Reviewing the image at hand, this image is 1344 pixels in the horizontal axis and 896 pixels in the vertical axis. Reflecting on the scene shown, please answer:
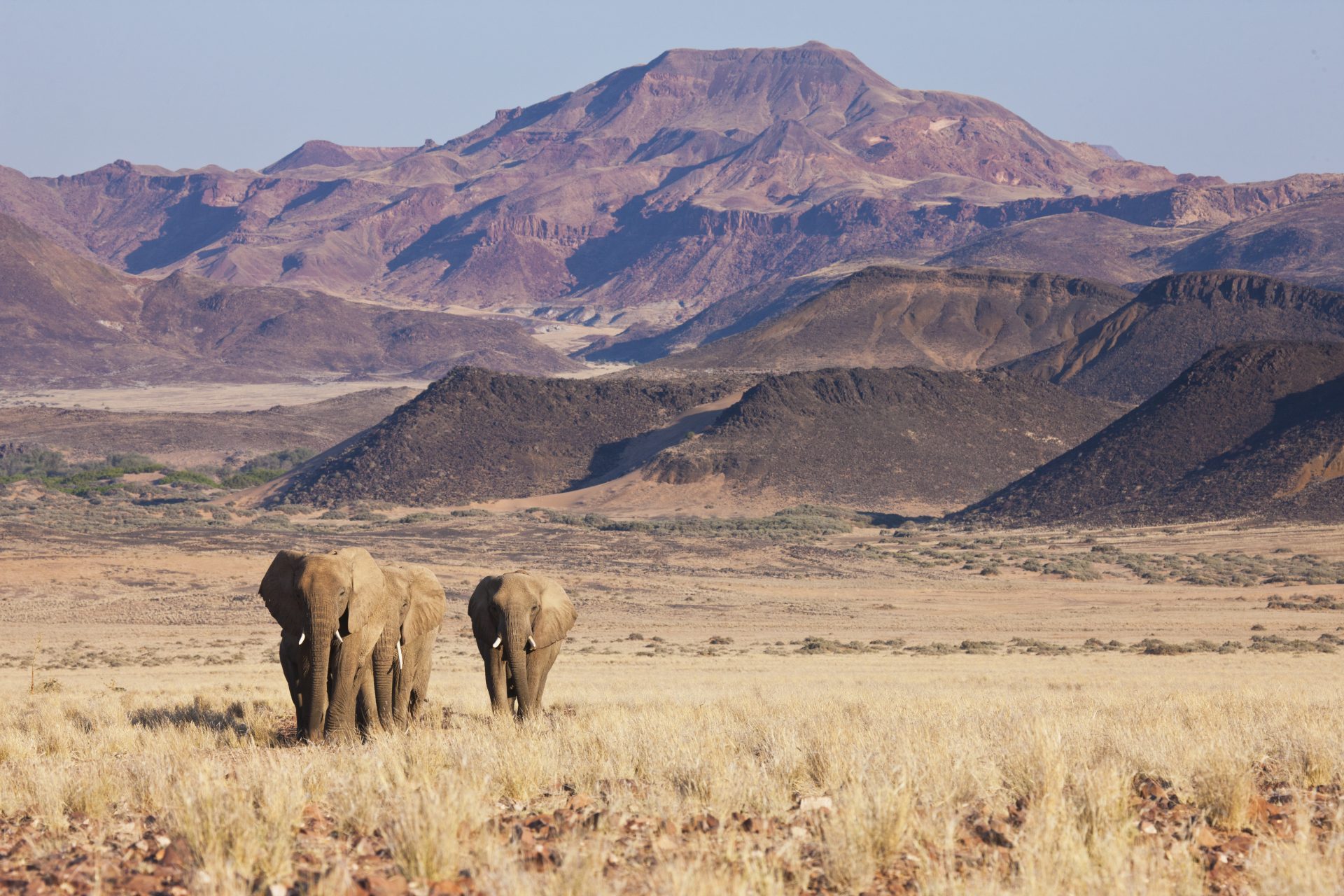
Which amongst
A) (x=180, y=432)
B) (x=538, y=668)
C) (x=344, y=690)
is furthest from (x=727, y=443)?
(x=344, y=690)

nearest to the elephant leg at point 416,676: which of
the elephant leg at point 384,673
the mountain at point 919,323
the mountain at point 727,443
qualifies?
the elephant leg at point 384,673

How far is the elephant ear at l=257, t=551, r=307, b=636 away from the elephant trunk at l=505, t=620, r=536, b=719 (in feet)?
8.81

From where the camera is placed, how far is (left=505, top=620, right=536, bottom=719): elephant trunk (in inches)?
595

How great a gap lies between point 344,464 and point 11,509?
22.6m

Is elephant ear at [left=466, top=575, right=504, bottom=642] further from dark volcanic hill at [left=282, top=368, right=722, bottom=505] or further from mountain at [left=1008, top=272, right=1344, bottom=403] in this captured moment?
mountain at [left=1008, top=272, right=1344, bottom=403]

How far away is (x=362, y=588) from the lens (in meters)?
13.0

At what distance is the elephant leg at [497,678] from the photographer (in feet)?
49.4

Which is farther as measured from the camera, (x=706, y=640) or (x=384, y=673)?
(x=706, y=640)

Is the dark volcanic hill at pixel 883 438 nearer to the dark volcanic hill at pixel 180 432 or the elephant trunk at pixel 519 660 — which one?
the dark volcanic hill at pixel 180 432

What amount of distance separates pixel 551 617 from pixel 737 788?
23.5 feet

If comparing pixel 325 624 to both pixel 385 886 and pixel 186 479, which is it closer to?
pixel 385 886

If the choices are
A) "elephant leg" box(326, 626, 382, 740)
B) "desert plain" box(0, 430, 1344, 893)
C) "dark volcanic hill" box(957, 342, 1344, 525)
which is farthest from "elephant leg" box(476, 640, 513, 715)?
"dark volcanic hill" box(957, 342, 1344, 525)

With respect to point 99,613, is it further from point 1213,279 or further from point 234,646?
point 1213,279

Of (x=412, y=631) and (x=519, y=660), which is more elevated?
(x=412, y=631)
